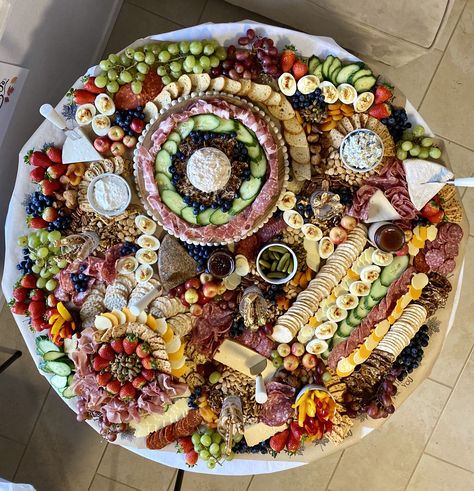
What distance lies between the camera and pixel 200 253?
256cm

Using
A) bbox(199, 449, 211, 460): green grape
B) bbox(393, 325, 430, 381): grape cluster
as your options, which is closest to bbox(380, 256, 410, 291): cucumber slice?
bbox(393, 325, 430, 381): grape cluster

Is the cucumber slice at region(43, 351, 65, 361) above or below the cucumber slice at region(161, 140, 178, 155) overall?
below

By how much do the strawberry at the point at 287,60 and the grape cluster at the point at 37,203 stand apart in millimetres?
1244

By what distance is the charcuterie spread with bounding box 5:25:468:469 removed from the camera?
2.39 meters

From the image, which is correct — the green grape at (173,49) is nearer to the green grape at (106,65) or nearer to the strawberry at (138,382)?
the green grape at (106,65)

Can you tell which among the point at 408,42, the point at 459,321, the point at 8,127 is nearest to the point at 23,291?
the point at 8,127

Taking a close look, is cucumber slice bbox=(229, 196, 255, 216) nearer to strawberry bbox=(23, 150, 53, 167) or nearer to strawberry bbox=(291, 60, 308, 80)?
strawberry bbox=(291, 60, 308, 80)

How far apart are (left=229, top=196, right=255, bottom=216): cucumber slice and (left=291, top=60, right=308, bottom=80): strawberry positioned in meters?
0.61

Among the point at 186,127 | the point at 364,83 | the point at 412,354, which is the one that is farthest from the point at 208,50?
the point at 412,354

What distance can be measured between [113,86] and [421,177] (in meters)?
1.46

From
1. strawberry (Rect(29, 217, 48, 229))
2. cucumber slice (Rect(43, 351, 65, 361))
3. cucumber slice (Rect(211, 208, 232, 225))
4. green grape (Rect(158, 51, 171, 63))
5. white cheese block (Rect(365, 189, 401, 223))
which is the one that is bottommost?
cucumber slice (Rect(43, 351, 65, 361))

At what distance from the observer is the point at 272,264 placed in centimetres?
255

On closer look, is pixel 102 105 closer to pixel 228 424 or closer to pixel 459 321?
pixel 228 424

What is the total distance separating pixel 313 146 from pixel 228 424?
1345mm
